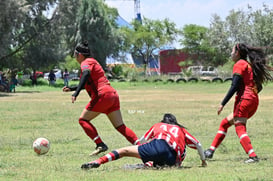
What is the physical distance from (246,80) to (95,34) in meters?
64.8

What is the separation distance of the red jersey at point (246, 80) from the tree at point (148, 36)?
298 ft

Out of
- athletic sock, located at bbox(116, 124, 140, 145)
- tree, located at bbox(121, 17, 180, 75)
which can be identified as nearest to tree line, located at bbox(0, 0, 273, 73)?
tree, located at bbox(121, 17, 180, 75)

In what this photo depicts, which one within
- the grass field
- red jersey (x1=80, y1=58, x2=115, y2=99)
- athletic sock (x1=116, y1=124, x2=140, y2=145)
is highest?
red jersey (x1=80, y1=58, x2=115, y2=99)

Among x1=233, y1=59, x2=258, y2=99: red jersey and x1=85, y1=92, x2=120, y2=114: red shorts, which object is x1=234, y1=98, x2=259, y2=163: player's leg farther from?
x1=85, y1=92, x2=120, y2=114: red shorts

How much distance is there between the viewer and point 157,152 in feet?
26.1

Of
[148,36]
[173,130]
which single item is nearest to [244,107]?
[173,130]

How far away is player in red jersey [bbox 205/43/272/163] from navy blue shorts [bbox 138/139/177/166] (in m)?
1.86

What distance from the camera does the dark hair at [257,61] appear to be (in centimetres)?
973

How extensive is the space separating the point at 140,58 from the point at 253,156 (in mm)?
97138

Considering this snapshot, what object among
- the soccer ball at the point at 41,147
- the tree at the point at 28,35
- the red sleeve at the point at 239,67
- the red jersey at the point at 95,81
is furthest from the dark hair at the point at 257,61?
the tree at the point at 28,35

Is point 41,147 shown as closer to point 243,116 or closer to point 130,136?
point 130,136

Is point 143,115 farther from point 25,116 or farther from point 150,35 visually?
point 150,35

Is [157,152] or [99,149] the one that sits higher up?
[157,152]

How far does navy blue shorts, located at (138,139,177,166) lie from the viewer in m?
7.96
